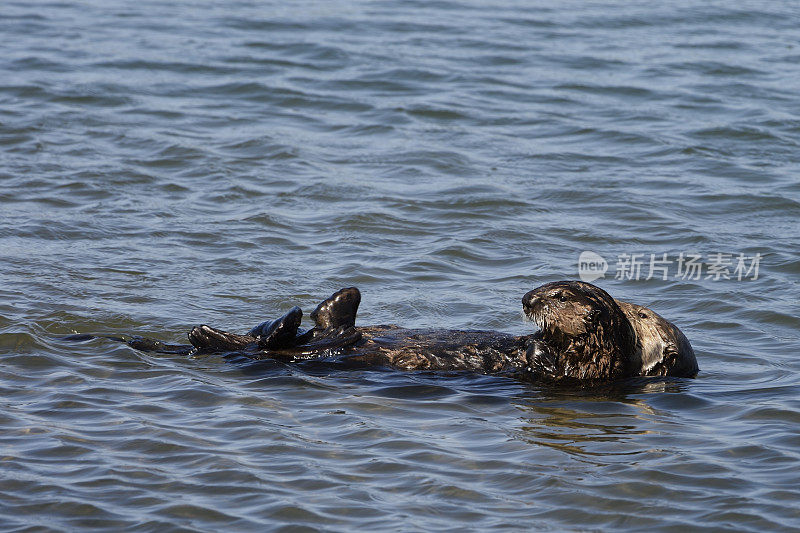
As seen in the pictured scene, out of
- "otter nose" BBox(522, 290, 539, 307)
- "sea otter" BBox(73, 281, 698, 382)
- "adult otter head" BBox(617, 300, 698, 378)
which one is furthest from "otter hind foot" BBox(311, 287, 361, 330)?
"adult otter head" BBox(617, 300, 698, 378)

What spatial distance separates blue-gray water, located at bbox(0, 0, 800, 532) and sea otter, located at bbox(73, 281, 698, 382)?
11 cm

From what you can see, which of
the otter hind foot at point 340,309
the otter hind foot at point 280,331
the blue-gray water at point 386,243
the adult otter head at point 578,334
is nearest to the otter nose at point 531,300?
the adult otter head at point 578,334

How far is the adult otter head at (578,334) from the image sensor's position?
203 inches

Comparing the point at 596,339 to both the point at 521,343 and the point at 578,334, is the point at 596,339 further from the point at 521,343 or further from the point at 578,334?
the point at 521,343

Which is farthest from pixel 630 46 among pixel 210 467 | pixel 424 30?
pixel 210 467

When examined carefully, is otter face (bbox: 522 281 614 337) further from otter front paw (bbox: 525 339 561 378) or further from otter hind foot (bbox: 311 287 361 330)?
otter hind foot (bbox: 311 287 361 330)

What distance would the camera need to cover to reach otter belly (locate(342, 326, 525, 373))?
18.0 feet

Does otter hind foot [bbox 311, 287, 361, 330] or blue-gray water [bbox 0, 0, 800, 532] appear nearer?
blue-gray water [bbox 0, 0, 800, 532]

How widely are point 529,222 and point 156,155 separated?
12.0 feet

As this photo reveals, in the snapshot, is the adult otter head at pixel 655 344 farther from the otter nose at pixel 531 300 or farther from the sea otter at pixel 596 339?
the otter nose at pixel 531 300

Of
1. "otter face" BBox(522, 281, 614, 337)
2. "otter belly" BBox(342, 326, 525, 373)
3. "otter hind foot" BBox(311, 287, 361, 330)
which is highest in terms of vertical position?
"otter face" BBox(522, 281, 614, 337)

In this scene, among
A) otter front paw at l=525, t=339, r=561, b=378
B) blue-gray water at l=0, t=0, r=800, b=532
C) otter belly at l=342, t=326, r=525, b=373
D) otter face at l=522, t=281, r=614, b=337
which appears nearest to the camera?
blue-gray water at l=0, t=0, r=800, b=532

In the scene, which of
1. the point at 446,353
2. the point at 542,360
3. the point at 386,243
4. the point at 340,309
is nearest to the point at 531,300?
the point at 542,360

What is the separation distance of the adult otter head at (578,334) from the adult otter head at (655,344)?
0.05m
